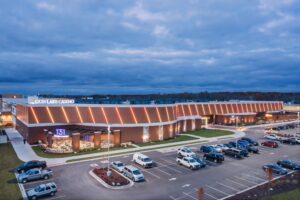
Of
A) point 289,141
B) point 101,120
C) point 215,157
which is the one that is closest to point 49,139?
point 101,120

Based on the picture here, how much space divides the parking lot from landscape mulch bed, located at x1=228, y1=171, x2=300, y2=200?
1.49 m

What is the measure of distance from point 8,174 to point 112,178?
608 inches

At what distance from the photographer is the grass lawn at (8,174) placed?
106 feet

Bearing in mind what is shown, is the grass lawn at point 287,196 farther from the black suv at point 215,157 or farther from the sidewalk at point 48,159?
the sidewalk at point 48,159

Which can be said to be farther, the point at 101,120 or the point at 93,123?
the point at 93,123

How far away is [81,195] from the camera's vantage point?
32.2m

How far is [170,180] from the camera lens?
38.1 m

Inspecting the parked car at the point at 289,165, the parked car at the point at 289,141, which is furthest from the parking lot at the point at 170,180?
the parked car at the point at 289,141

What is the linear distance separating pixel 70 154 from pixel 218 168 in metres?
27.5

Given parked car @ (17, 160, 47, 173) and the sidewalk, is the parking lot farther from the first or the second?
the sidewalk

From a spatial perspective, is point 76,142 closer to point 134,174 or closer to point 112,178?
point 112,178

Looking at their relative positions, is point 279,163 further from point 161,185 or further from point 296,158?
point 161,185

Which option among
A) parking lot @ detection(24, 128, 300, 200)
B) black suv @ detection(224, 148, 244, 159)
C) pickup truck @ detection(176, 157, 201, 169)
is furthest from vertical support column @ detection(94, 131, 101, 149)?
black suv @ detection(224, 148, 244, 159)

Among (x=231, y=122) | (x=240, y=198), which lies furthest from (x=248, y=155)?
(x=231, y=122)
